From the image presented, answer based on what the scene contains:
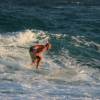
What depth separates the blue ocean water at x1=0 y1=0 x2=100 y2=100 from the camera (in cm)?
1401

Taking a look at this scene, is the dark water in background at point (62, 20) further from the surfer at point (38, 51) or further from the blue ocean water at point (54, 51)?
the surfer at point (38, 51)

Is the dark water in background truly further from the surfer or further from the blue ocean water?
the surfer

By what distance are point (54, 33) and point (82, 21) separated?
4.12 metres

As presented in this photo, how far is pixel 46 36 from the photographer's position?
2184 centimetres

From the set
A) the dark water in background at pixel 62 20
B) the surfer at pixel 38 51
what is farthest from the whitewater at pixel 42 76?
the dark water in background at pixel 62 20

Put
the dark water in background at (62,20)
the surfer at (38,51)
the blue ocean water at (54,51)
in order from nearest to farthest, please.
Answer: the blue ocean water at (54,51)
the surfer at (38,51)
the dark water in background at (62,20)

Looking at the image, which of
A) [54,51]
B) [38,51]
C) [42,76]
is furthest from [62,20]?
[42,76]

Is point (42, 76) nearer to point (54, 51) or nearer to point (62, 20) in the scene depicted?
point (54, 51)

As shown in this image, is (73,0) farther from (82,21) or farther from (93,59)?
(93,59)

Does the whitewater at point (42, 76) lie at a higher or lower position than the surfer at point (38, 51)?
lower

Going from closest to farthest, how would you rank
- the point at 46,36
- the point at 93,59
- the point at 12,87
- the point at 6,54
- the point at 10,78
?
the point at 12,87
the point at 10,78
the point at 6,54
the point at 93,59
the point at 46,36

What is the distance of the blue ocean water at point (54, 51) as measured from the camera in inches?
551

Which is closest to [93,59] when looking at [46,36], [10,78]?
[46,36]

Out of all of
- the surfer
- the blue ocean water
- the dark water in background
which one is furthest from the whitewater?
the dark water in background
